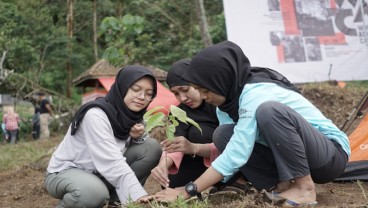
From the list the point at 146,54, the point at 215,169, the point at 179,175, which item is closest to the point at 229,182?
the point at 179,175

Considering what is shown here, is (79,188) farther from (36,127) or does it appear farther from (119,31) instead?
(36,127)

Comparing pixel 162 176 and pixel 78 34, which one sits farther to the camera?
pixel 78 34

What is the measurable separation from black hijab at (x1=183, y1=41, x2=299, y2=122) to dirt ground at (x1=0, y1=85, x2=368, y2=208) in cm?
43

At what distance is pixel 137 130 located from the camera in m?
2.54

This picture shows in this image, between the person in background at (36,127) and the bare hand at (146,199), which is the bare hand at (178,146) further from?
the person in background at (36,127)


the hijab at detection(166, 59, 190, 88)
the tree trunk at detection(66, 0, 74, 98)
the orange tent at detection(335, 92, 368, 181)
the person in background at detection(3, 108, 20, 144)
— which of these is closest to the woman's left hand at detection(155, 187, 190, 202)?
the hijab at detection(166, 59, 190, 88)

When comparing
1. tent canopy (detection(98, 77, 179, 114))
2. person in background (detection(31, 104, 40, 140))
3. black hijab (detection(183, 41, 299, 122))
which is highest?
black hijab (detection(183, 41, 299, 122))

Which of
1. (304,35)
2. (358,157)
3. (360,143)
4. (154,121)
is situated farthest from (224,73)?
(304,35)

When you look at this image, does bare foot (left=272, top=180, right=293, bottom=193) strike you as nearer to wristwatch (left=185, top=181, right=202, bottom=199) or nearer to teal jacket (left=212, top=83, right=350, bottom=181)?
teal jacket (left=212, top=83, right=350, bottom=181)

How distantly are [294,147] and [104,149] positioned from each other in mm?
876

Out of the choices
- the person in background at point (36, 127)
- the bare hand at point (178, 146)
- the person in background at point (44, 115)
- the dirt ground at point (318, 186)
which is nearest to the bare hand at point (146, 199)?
the dirt ground at point (318, 186)

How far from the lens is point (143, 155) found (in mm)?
2623

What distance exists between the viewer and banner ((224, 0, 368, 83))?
5848 millimetres

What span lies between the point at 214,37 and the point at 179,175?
1019 cm
